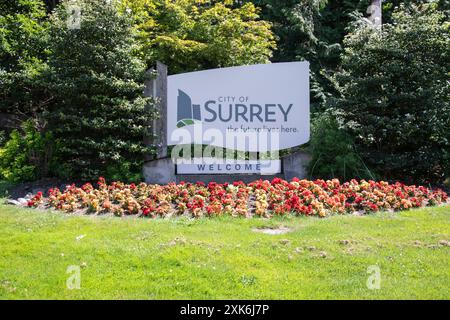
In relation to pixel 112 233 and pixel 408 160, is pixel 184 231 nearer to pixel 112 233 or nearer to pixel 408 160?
pixel 112 233

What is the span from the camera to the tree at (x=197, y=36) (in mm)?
11945

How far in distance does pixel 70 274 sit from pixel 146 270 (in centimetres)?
71

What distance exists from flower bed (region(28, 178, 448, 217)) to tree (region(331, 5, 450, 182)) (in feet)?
4.82

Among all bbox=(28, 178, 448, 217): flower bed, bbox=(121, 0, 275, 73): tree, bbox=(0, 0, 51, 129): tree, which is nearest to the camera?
bbox=(28, 178, 448, 217): flower bed

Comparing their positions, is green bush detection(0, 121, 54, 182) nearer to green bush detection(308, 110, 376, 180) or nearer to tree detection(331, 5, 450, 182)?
green bush detection(308, 110, 376, 180)

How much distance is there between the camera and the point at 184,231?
596 centimetres

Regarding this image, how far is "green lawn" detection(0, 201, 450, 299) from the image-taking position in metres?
4.34

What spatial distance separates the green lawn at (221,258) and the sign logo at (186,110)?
3714 mm

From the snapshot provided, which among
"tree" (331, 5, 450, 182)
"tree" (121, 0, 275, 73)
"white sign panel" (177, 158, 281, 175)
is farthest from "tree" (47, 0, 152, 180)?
"tree" (331, 5, 450, 182)

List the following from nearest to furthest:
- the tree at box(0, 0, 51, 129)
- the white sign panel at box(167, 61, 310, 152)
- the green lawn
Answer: the green lawn
the white sign panel at box(167, 61, 310, 152)
the tree at box(0, 0, 51, 129)

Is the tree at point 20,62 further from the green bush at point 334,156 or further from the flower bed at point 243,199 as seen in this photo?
the green bush at point 334,156

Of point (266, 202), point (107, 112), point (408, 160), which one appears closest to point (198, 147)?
point (107, 112)

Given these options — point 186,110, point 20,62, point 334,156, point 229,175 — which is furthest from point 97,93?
point 334,156

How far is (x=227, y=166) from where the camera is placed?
385 inches
